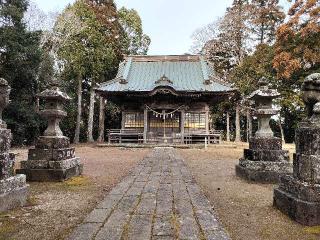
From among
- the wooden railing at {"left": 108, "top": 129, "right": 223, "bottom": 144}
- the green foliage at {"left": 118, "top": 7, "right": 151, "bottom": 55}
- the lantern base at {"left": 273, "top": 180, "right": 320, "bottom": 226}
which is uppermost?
the green foliage at {"left": 118, "top": 7, "right": 151, "bottom": 55}

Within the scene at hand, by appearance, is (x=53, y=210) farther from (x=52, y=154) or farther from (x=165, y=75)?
(x=165, y=75)

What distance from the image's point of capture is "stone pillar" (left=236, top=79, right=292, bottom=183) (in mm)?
7523

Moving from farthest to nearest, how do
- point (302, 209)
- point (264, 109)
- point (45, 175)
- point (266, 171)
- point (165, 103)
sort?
point (165, 103) → point (264, 109) → point (266, 171) → point (45, 175) → point (302, 209)

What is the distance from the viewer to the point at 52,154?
7418 mm

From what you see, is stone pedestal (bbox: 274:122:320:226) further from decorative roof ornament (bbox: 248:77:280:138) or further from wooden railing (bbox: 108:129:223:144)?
wooden railing (bbox: 108:129:223:144)

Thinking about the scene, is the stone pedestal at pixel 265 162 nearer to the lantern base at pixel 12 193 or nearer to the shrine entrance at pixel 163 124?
the lantern base at pixel 12 193

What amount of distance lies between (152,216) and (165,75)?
21.8 metres

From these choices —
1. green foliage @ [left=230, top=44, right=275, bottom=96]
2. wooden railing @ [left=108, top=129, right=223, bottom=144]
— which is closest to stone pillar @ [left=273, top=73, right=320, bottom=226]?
wooden railing @ [left=108, top=129, right=223, bottom=144]

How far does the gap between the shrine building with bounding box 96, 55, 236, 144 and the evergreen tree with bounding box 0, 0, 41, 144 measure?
464 centimetres

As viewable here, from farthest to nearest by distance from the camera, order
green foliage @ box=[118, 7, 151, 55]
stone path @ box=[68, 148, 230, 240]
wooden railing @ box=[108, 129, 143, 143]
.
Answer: green foliage @ box=[118, 7, 151, 55] → wooden railing @ box=[108, 129, 143, 143] → stone path @ box=[68, 148, 230, 240]

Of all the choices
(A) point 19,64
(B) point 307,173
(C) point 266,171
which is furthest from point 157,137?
(B) point 307,173

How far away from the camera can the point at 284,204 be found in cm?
472

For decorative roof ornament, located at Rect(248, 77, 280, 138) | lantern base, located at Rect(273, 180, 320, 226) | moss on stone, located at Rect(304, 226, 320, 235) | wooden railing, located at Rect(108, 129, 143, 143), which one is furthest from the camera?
wooden railing, located at Rect(108, 129, 143, 143)

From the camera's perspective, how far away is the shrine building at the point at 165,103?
73.9 feet
